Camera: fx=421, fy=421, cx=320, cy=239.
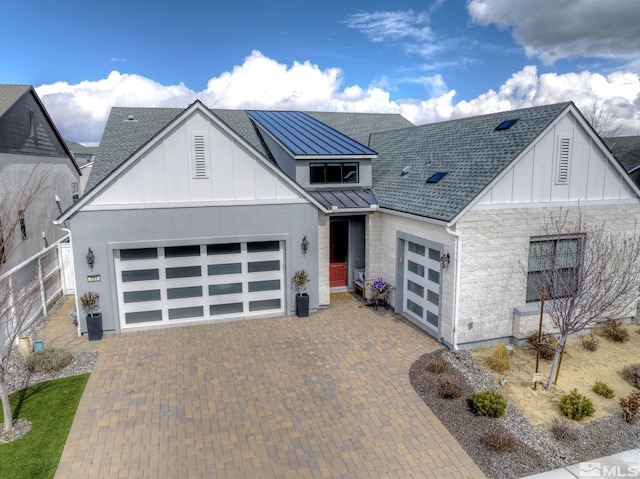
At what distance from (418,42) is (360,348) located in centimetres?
1525

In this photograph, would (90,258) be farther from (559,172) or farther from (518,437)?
(559,172)

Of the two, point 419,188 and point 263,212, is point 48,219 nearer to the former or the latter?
point 263,212

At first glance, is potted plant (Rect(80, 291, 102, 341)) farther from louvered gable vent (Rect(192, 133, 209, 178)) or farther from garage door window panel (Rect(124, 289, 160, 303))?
louvered gable vent (Rect(192, 133, 209, 178))

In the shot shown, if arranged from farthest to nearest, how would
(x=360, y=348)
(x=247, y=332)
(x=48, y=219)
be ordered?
(x=48, y=219), (x=247, y=332), (x=360, y=348)

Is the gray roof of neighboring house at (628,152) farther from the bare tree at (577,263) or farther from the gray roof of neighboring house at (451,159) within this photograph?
the gray roof of neighboring house at (451,159)

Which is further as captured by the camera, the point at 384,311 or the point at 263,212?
the point at 384,311

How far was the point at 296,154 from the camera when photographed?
15.5 meters

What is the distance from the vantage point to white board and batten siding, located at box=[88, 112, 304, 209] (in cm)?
1230

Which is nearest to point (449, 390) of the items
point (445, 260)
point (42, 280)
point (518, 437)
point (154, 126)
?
point (518, 437)

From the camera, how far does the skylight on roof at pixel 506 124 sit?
1270 centimetres

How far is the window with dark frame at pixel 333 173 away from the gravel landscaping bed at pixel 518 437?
8.69 meters

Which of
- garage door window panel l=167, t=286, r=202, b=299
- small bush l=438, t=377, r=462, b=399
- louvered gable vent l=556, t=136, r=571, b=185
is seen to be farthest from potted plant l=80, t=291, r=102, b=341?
louvered gable vent l=556, t=136, r=571, b=185

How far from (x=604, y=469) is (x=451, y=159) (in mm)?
Answer: 9286

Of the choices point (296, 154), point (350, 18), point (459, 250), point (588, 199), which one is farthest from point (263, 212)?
point (350, 18)
